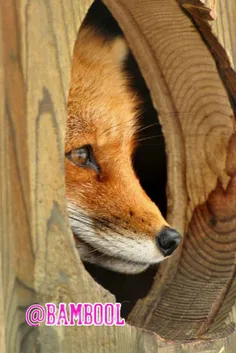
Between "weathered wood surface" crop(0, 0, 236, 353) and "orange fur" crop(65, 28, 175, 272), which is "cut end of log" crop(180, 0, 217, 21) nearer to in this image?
"orange fur" crop(65, 28, 175, 272)

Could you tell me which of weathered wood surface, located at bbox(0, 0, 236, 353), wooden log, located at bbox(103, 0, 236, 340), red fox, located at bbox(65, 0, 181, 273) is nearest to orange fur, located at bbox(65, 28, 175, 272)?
red fox, located at bbox(65, 0, 181, 273)

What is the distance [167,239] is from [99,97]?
46cm

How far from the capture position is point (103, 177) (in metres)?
2.44

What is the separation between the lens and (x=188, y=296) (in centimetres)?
261

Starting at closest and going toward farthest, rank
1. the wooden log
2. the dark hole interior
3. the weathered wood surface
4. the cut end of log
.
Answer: the weathered wood surface, the cut end of log, the wooden log, the dark hole interior

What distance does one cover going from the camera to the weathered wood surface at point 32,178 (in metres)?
1.91

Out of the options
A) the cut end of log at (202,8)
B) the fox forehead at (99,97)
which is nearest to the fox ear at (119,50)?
the fox forehead at (99,97)

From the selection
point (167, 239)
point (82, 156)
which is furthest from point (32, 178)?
point (167, 239)

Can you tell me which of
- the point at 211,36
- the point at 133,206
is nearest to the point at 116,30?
the point at 211,36

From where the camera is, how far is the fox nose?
239 cm

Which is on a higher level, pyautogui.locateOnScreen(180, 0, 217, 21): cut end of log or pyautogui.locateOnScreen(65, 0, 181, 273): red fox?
pyautogui.locateOnScreen(180, 0, 217, 21): cut end of log

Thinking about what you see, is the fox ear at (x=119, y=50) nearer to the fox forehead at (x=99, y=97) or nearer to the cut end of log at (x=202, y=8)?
the fox forehead at (x=99, y=97)

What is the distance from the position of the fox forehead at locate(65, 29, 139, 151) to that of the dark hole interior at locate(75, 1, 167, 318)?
0.11ft

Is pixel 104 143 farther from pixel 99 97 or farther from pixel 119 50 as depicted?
Result: pixel 119 50
